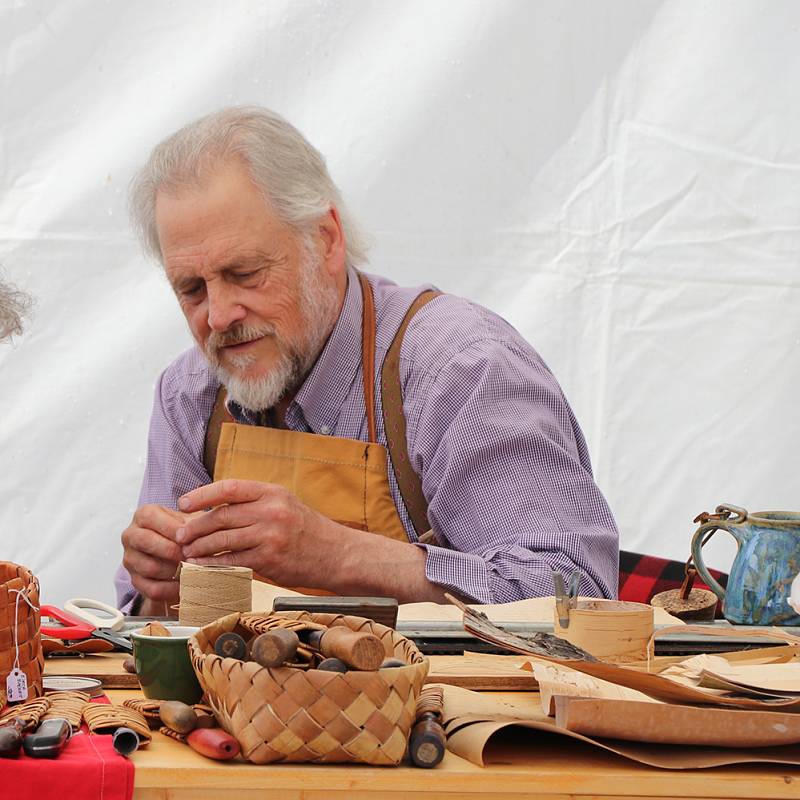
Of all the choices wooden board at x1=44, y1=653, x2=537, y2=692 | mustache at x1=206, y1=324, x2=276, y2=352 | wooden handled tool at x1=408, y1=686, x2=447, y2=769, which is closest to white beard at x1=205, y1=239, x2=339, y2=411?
mustache at x1=206, y1=324, x2=276, y2=352

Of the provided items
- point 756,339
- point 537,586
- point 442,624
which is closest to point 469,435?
point 537,586

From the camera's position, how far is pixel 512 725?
3.50 ft

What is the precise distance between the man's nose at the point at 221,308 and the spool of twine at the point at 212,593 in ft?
3.25

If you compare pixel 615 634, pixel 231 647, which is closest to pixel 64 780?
pixel 231 647

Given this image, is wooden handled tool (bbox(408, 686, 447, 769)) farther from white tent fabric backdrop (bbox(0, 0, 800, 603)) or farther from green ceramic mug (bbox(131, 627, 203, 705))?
white tent fabric backdrop (bbox(0, 0, 800, 603))

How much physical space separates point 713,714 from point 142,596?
4.81 feet

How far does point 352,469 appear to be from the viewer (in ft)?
7.65

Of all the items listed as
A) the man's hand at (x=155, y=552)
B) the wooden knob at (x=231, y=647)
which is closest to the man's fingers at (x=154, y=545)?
the man's hand at (x=155, y=552)

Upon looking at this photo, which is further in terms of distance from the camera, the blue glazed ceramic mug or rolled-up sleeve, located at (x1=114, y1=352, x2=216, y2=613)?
rolled-up sleeve, located at (x1=114, y1=352, x2=216, y2=613)

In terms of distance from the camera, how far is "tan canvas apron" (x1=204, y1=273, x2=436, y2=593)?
91.7 inches

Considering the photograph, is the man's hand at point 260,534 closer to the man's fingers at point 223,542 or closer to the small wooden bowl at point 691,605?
the man's fingers at point 223,542

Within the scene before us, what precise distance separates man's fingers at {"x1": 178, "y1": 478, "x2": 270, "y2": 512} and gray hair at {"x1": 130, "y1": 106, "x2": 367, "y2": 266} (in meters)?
0.68

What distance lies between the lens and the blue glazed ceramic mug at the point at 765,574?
5.63 ft

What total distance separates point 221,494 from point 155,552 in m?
0.22
